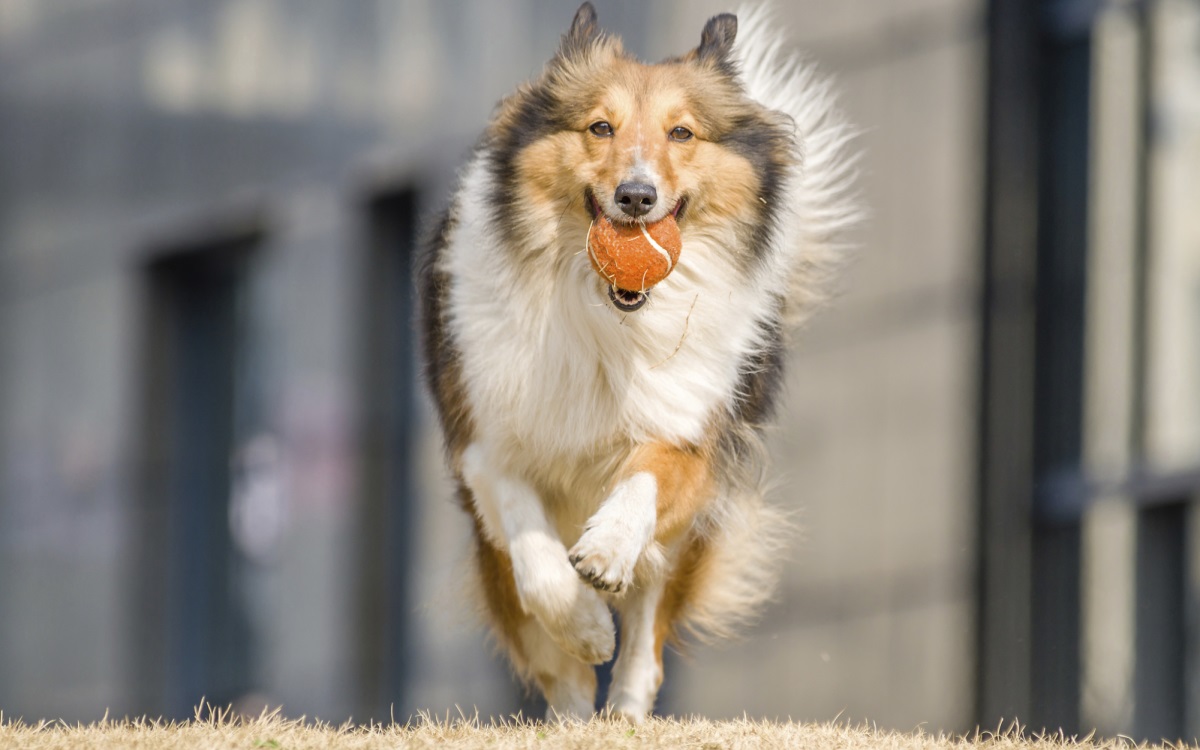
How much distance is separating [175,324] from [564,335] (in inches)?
426

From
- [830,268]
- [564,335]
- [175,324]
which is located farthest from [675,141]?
[175,324]

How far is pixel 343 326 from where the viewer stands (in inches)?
524

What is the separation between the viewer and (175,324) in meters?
15.8

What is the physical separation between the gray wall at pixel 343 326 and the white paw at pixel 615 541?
5.03 ft

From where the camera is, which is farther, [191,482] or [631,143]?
[191,482]

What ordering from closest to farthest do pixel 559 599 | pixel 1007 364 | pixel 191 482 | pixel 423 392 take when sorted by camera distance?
pixel 559 599 < pixel 423 392 < pixel 1007 364 < pixel 191 482

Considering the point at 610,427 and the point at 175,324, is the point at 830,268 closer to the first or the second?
the point at 610,427

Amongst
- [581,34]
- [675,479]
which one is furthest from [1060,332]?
[581,34]

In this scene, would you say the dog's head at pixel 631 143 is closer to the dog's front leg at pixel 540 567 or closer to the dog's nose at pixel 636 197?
the dog's nose at pixel 636 197

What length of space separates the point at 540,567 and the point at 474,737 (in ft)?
1.96

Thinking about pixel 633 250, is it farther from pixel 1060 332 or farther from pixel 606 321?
pixel 1060 332

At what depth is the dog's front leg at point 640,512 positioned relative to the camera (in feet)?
16.8

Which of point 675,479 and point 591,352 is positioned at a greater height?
point 591,352

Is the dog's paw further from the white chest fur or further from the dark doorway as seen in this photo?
the dark doorway
